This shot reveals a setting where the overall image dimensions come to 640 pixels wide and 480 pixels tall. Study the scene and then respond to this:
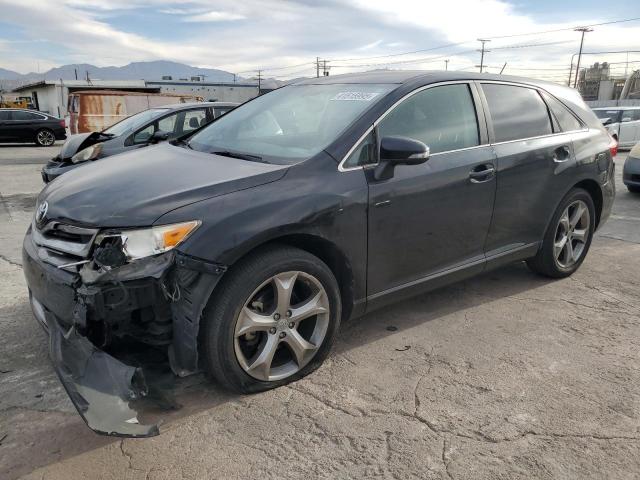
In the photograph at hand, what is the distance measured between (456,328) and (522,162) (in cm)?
133

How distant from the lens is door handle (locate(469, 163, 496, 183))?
11.5ft

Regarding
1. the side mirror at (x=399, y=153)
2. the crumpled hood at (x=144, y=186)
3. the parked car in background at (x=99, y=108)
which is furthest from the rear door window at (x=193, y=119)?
the parked car in background at (x=99, y=108)

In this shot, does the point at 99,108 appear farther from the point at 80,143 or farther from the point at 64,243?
the point at 64,243

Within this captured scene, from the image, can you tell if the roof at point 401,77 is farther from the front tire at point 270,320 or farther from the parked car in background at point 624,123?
the parked car in background at point 624,123

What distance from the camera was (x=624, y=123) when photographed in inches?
640

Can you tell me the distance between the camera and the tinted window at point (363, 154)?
2978 mm

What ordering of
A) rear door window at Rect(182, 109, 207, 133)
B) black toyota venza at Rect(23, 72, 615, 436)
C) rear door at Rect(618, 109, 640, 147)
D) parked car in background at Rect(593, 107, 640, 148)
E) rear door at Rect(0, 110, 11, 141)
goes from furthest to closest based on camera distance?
rear door at Rect(0, 110, 11, 141) < rear door at Rect(618, 109, 640, 147) < parked car in background at Rect(593, 107, 640, 148) < rear door window at Rect(182, 109, 207, 133) < black toyota venza at Rect(23, 72, 615, 436)

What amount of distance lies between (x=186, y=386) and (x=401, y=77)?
2.39m

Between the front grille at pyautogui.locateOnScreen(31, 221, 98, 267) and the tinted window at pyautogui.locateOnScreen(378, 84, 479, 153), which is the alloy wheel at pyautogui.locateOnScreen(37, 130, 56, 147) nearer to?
the front grille at pyautogui.locateOnScreen(31, 221, 98, 267)

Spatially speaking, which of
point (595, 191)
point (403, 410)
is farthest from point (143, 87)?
point (403, 410)

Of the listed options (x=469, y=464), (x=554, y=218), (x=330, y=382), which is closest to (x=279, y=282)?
(x=330, y=382)

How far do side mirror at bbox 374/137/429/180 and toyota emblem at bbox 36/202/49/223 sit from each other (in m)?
1.84

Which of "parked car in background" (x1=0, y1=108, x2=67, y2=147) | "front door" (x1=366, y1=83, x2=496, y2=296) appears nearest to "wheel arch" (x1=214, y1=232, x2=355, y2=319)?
"front door" (x1=366, y1=83, x2=496, y2=296)

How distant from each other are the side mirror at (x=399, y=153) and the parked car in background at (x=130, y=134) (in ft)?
15.8
